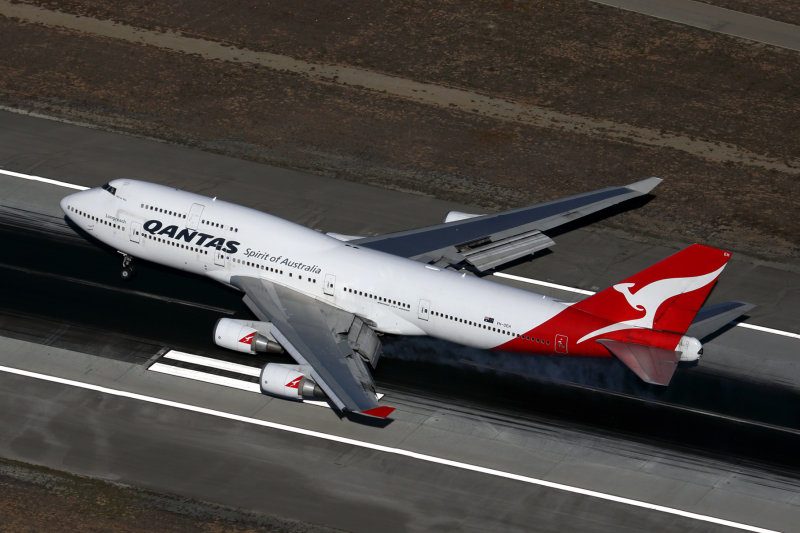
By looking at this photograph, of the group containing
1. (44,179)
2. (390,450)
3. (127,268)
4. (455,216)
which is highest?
(455,216)

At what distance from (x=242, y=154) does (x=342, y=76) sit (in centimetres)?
1081

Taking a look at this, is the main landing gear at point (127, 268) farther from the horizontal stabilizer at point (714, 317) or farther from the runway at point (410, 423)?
the horizontal stabilizer at point (714, 317)

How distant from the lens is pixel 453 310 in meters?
55.5

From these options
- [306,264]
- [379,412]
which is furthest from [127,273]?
[379,412]

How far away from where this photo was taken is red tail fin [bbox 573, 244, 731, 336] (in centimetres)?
5119

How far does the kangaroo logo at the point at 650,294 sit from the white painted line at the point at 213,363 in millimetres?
15873

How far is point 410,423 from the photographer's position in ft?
178

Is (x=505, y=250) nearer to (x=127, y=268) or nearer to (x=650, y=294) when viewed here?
(x=650, y=294)

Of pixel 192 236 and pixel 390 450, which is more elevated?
pixel 192 236

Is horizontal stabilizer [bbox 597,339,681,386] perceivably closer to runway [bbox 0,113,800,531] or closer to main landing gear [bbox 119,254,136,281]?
runway [bbox 0,113,800,531]

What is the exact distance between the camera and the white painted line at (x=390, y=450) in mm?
50625

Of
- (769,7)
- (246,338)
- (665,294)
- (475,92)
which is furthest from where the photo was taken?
(769,7)

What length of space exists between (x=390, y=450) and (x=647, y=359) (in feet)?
40.6

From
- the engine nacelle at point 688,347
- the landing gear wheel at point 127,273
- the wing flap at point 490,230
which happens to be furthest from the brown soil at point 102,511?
the engine nacelle at point 688,347
